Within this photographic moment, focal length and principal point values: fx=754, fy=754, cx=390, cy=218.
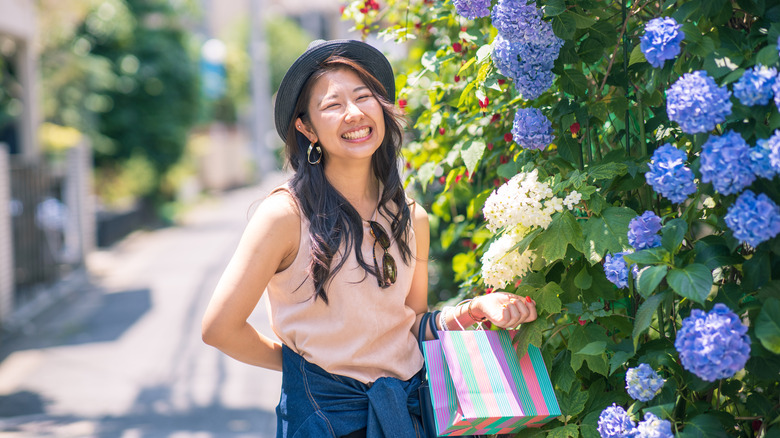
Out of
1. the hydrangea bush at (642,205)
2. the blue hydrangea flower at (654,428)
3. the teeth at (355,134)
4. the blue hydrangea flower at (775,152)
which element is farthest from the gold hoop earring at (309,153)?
the blue hydrangea flower at (775,152)

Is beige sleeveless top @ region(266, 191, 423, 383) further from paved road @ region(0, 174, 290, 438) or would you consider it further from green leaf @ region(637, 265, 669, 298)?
paved road @ region(0, 174, 290, 438)

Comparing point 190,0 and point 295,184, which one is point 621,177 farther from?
point 190,0

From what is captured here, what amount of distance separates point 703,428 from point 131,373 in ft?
18.6

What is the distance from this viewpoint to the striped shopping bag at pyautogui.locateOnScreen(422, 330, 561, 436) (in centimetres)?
178

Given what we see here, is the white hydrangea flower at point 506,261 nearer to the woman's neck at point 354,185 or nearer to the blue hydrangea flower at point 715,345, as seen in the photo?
the woman's neck at point 354,185

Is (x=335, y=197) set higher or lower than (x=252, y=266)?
higher

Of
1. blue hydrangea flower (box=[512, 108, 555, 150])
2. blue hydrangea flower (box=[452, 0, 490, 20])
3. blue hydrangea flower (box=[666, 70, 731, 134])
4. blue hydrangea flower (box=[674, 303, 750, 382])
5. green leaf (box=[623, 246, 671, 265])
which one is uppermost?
blue hydrangea flower (box=[452, 0, 490, 20])

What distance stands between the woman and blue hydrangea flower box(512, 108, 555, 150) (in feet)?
1.21

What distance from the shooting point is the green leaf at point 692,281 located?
1318 millimetres

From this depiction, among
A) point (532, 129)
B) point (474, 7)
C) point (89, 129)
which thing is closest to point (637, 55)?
point (532, 129)

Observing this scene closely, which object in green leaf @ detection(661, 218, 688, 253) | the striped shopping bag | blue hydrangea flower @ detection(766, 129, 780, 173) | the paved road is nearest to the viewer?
blue hydrangea flower @ detection(766, 129, 780, 173)

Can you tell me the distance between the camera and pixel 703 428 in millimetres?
1481

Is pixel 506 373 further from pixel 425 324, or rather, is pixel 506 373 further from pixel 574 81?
pixel 574 81

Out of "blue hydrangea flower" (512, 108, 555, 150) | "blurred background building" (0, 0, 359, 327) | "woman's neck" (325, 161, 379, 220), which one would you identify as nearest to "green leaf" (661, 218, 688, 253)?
"blue hydrangea flower" (512, 108, 555, 150)
